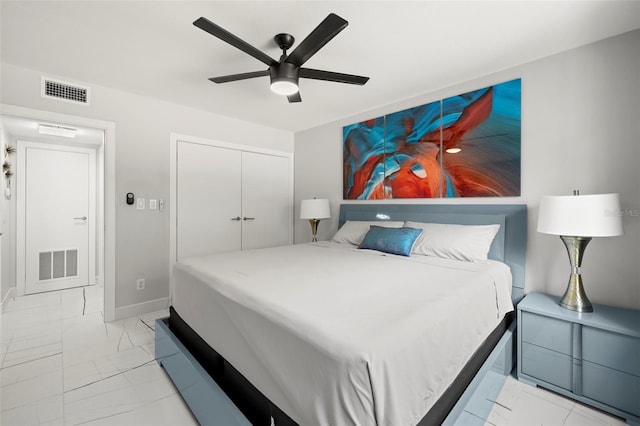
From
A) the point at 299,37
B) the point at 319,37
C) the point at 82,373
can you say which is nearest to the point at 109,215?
the point at 82,373

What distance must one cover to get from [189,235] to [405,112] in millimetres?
2894

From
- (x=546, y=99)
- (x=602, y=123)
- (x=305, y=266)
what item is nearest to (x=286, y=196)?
(x=305, y=266)

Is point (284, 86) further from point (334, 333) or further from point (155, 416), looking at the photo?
point (155, 416)

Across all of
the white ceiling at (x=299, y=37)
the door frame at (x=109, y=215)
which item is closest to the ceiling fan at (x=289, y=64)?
the white ceiling at (x=299, y=37)

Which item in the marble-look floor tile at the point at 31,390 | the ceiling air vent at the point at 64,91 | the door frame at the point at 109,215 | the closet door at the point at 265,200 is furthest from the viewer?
the closet door at the point at 265,200

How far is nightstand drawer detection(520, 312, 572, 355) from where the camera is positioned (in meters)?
1.77

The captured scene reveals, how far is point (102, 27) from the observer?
1931mm

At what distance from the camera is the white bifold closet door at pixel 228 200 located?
345 centimetres

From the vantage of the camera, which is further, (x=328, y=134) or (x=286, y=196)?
(x=286, y=196)

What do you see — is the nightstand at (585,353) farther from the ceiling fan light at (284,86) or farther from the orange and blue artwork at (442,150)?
the ceiling fan light at (284,86)

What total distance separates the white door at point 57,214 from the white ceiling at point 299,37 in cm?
192

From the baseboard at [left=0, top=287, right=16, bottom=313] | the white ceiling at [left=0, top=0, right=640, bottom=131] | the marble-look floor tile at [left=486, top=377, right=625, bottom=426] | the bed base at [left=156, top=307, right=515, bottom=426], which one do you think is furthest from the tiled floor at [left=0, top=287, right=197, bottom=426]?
the white ceiling at [left=0, top=0, right=640, bottom=131]

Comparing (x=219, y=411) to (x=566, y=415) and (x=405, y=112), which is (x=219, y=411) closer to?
(x=566, y=415)

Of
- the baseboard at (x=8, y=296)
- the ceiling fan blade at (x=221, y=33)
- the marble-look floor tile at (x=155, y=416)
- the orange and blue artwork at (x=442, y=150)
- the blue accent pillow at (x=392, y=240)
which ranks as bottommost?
the marble-look floor tile at (x=155, y=416)
